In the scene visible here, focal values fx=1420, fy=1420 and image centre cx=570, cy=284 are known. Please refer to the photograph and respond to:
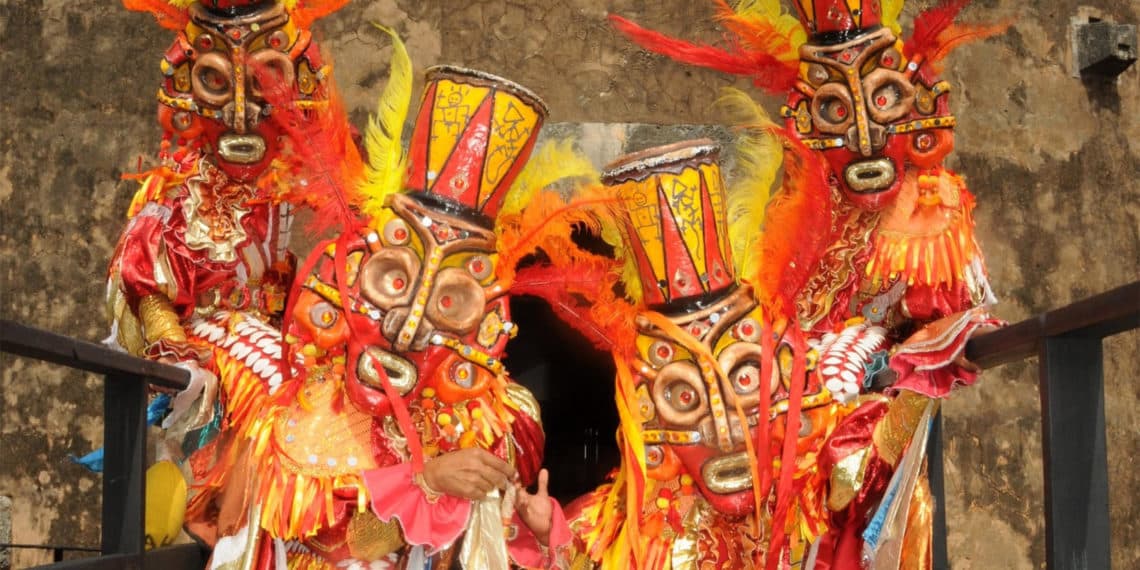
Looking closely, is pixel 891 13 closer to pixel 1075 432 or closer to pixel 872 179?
pixel 872 179

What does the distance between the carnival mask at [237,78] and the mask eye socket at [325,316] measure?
0.64 m

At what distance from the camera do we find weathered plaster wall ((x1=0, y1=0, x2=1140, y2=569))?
445 centimetres

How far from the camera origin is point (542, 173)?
3301 mm

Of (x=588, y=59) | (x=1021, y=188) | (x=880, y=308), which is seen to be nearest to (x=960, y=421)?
(x=1021, y=188)

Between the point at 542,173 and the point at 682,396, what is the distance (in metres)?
0.64

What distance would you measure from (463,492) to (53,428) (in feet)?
6.49

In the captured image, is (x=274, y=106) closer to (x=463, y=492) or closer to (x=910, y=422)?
(x=463, y=492)

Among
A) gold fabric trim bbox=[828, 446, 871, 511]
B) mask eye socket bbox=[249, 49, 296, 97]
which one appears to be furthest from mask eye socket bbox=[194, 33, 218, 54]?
gold fabric trim bbox=[828, 446, 871, 511]

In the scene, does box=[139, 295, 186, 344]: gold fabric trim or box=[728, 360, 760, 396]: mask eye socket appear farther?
box=[139, 295, 186, 344]: gold fabric trim

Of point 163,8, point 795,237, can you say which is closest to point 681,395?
point 795,237

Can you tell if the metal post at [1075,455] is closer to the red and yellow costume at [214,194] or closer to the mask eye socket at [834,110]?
the mask eye socket at [834,110]

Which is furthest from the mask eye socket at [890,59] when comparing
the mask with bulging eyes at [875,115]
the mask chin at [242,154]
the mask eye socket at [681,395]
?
the mask chin at [242,154]

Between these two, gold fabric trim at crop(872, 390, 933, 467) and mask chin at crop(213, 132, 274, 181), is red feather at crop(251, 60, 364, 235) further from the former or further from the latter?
gold fabric trim at crop(872, 390, 933, 467)

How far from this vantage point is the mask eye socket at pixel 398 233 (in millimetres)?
2953
